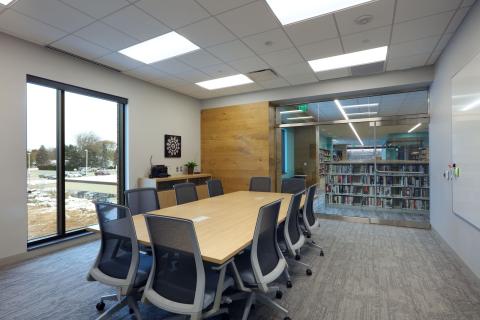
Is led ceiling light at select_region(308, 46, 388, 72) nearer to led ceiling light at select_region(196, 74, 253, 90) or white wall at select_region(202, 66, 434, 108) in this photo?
white wall at select_region(202, 66, 434, 108)

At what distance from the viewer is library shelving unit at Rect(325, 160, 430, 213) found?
5281 mm

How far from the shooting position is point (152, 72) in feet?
15.2

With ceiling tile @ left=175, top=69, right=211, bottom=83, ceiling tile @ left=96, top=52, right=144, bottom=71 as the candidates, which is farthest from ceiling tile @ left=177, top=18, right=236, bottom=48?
ceiling tile @ left=96, top=52, right=144, bottom=71

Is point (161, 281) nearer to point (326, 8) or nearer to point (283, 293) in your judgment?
point (283, 293)

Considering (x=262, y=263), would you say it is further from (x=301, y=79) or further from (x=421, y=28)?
(x=301, y=79)

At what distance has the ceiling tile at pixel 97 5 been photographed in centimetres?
256

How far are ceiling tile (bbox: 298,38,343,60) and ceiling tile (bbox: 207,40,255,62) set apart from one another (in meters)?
0.83

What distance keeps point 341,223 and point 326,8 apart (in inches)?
161

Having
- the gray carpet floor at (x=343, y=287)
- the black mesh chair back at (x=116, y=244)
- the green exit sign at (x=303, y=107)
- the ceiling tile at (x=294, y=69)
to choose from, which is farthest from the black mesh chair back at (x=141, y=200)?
the green exit sign at (x=303, y=107)

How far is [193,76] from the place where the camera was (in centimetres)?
487

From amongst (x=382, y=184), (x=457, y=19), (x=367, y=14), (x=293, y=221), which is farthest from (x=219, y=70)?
(x=382, y=184)

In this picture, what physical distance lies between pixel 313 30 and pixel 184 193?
9.39ft

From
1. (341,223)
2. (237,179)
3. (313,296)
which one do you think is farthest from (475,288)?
(237,179)

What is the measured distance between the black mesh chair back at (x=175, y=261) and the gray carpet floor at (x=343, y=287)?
2.44 ft
